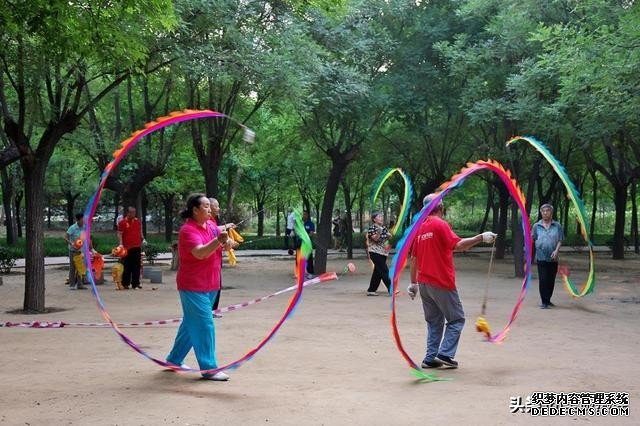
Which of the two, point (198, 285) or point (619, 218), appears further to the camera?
point (619, 218)

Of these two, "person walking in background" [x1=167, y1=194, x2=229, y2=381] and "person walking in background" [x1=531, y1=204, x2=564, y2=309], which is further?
"person walking in background" [x1=531, y1=204, x2=564, y2=309]

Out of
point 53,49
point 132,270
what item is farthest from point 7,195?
point 53,49

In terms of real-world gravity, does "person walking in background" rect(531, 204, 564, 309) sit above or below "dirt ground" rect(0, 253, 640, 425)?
above

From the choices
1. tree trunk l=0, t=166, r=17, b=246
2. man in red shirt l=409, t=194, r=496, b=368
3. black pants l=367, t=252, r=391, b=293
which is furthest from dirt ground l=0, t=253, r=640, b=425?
tree trunk l=0, t=166, r=17, b=246

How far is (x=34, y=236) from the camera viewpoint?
12992 mm

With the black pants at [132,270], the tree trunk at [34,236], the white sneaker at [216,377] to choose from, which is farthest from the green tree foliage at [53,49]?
the white sneaker at [216,377]

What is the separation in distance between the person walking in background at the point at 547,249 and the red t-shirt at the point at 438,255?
614 cm

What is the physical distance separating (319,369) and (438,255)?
1.86 metres

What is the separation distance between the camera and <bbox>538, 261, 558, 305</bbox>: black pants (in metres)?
13.7

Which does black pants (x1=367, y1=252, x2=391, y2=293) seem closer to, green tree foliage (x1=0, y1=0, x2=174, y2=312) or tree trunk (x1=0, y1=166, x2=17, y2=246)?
green tree foliage (x1=0, y1=0, x2=174, y2=312)

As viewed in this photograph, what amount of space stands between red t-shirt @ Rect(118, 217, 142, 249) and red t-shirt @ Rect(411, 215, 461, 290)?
1065 cm

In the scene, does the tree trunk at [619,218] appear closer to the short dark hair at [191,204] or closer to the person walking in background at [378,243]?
the person walking in background at [378,243]

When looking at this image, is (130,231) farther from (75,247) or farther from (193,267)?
(193,267)

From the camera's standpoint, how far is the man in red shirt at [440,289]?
7848mm
